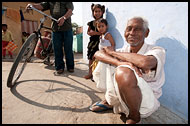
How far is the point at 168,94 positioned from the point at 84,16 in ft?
10.6

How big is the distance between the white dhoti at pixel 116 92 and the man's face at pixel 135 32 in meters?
0.37

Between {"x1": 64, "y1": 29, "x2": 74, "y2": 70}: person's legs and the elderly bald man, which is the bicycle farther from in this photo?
the elderly bald man

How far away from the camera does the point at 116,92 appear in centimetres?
119

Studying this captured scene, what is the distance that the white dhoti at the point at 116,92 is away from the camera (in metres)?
1.04

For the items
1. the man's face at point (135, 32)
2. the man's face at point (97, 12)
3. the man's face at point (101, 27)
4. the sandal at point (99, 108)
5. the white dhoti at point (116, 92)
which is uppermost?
the man's face at point (97, 12)

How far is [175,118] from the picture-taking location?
130cm

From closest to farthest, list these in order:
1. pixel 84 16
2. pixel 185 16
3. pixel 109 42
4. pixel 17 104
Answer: pixel 185 16 → pixel 17 104 → pixel 109 42 → pixel 84 16

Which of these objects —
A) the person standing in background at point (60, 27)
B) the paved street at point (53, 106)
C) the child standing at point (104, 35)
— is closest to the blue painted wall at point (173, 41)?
the paved street at point (53, 106)

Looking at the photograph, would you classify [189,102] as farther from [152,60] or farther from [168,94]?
[152,60]

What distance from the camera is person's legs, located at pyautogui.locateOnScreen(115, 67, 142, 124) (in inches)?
39.7

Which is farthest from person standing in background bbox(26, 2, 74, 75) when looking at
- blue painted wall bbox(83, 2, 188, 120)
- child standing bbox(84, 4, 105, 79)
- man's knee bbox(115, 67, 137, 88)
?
man's knee bbox(115, 67, 137, 88)

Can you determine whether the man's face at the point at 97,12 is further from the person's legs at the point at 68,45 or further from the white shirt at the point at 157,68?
the white shirt at the point at 157,68

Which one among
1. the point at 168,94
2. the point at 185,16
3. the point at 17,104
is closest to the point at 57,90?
the point at 17,104

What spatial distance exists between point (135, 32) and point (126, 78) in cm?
54
